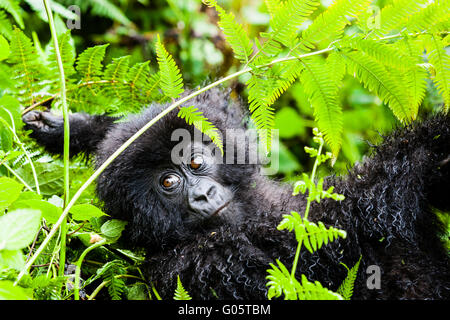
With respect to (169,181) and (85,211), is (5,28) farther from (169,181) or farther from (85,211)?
(85,211)

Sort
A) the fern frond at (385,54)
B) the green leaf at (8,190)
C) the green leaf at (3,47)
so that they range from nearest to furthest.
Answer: the green leaf at (8,190) → the green leaf at (3,47) → the fern frond at (385,54)

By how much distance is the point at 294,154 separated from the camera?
464 centimetres

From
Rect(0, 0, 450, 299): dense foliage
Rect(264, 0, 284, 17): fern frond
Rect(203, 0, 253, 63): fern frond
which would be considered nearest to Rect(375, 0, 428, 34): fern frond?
Rect(0, 0, 450, 299): dense foliage

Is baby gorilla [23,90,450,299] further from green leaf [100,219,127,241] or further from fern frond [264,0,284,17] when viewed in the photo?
fern frond [264,0,284,17]

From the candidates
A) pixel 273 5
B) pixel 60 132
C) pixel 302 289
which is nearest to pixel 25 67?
pixel 60 132

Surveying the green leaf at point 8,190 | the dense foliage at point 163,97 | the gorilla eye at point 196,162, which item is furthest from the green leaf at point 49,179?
the green leaf at point 8,190

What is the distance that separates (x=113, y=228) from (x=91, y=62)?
98 centimetres

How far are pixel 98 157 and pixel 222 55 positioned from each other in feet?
7.92

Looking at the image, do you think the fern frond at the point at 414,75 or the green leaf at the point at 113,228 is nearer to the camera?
the fern frond at the point at 414,75

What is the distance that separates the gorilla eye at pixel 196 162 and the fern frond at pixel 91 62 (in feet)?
2.47

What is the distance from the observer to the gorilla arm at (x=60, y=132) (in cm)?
267

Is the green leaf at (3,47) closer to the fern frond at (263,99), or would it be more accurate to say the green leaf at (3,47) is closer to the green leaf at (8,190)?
the green leaf at (8,190)

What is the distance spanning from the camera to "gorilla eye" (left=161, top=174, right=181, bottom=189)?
2238mm

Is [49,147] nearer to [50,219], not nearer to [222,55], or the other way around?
[50,219]
